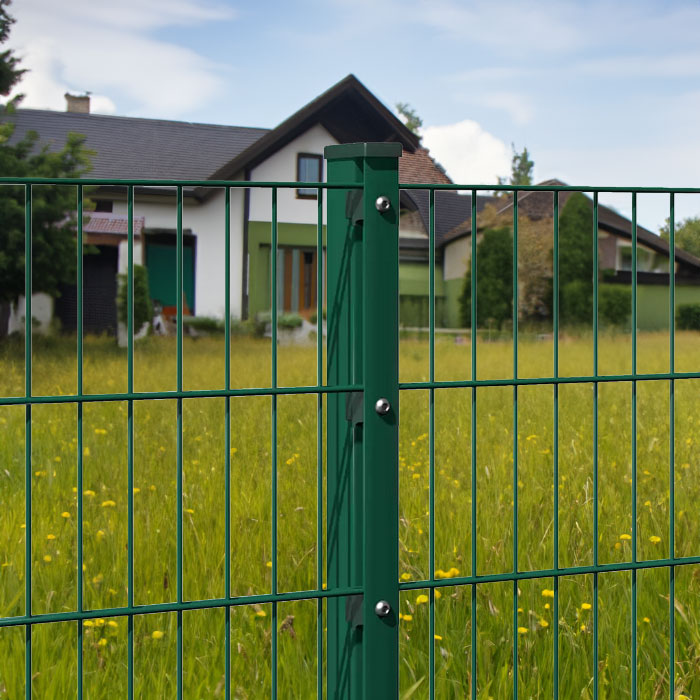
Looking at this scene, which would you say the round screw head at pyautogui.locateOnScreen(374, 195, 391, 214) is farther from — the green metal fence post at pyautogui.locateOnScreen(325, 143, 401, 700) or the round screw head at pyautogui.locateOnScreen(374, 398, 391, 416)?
the round screw head at pyautogui.locateOnScreen(374, 398, 391, 416)

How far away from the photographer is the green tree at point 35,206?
1523 cm

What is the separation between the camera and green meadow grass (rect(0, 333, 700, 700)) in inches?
125

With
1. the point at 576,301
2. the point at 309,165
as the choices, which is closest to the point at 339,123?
the point at 309,165

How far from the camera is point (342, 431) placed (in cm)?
229

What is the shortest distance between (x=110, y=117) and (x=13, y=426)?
20.9 meters

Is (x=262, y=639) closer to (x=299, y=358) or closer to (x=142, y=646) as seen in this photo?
(x=142, y=646)

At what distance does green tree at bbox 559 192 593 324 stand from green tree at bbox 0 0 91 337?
544 inches

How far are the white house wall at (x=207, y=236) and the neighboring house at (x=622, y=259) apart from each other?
7.41m

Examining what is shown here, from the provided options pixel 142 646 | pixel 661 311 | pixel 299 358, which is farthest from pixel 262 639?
pixel 661 311

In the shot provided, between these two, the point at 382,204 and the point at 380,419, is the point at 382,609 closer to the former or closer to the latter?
the point at 380,419

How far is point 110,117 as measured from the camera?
26172 mm

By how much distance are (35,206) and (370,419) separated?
46.9 feet

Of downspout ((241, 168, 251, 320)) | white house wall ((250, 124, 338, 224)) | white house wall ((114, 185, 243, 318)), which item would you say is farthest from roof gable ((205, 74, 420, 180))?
white house wall ((114, 185, 243, 318))

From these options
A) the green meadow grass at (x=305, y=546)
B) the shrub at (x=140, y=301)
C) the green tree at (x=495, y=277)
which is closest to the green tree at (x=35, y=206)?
the shrub at (x=140, y=301)
